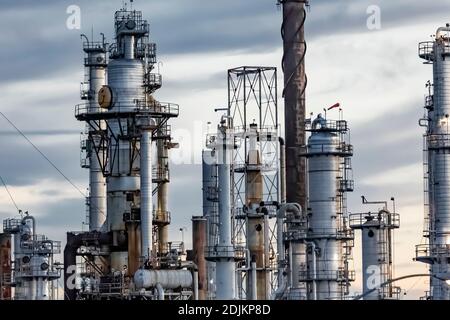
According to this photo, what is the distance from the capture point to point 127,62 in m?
102

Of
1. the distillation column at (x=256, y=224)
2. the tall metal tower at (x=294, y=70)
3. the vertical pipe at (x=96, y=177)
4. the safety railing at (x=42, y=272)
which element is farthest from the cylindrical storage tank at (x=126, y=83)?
the tall metal tower at (x=294, y=70)

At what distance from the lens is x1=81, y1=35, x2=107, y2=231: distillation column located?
11006 cm

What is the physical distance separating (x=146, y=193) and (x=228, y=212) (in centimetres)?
919

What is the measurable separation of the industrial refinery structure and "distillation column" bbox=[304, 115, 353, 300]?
0.24 feet

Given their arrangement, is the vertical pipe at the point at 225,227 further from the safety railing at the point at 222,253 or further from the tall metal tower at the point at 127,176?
the tall metal tower at the point at 127,176

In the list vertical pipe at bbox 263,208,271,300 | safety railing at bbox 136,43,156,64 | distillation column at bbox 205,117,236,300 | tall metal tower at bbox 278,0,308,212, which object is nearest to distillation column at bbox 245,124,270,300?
vertical pipe at bbox 263,208,271,300

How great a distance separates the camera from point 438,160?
87562 millimetres

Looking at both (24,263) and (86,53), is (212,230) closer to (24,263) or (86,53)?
(24,263)

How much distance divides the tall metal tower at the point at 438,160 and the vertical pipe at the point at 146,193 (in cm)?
1561

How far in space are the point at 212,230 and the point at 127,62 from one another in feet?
42.7

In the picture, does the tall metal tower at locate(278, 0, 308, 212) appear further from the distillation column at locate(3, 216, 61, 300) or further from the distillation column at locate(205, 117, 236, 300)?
the distillation column at locate(205, 117, 236, 300)

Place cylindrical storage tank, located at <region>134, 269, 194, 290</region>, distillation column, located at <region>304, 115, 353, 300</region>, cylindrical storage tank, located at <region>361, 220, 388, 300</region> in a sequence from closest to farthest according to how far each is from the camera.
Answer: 1. cylindrical storage tank, located at <region>361, 220, 388, 300</region>
2. distillation column, located at <region>304, 115, 353, 300</region>
3. cylindrical storage tank, located at <region>134, 269, 194, 290</region>

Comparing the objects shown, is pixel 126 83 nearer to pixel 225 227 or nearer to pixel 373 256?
pixel 225 227

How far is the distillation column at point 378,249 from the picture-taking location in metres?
83.6
